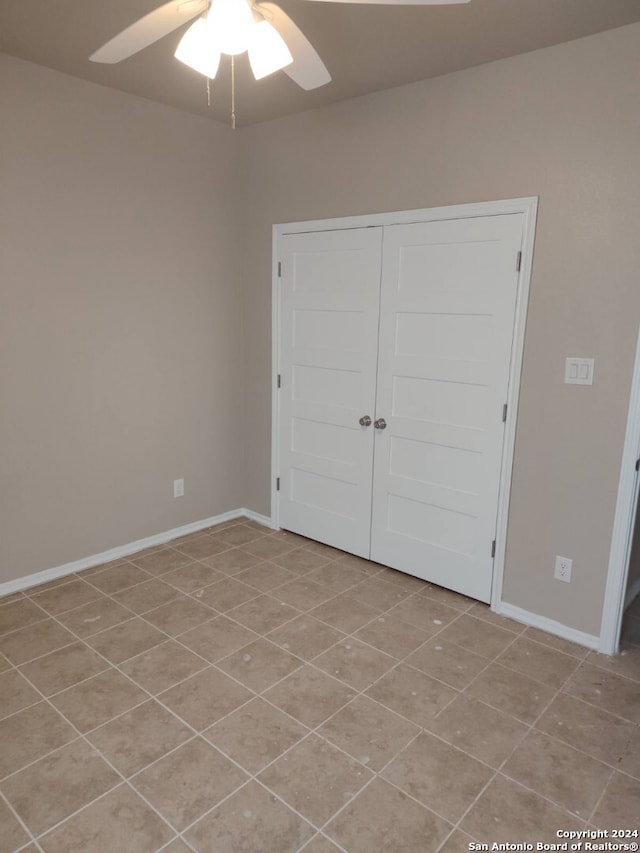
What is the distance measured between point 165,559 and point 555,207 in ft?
9.21

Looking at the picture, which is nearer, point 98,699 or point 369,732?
point 369,732

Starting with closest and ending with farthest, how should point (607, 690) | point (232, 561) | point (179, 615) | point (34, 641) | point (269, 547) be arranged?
point (607, 690)
point (34, 641)
point (179, 615)
point (232, 561)
point (269, 547)

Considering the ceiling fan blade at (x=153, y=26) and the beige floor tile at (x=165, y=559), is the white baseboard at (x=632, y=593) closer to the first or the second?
the beige floor tile at (x=165, y=559)

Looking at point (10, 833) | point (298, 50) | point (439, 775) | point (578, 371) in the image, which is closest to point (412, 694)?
point (439, 775)

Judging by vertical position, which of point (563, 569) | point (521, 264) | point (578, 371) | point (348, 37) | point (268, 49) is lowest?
point (563, 569)

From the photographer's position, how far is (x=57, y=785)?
1.83 m

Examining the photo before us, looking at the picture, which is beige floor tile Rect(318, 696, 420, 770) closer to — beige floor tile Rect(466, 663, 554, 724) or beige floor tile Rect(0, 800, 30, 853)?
beige floor tile Rect(466, 663, 554, 724)

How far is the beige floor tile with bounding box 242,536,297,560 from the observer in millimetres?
3566

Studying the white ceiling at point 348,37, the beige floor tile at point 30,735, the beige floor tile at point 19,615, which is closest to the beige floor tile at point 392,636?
the beige floor tile at point 30,735

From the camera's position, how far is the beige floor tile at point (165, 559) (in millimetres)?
3346

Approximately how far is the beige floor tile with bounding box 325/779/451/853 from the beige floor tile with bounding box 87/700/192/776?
2.14 feet

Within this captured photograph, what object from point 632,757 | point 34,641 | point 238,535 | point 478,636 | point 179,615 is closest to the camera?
point 632,757

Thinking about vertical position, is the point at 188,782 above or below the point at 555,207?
below

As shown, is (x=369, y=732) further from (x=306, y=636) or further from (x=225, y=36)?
(x=225, y=36)
